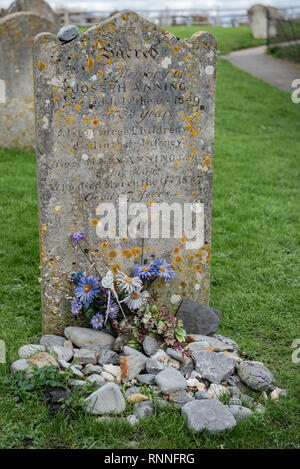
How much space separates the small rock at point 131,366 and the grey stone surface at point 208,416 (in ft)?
1.73

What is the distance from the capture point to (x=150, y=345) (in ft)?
14.5

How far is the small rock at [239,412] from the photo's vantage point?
3.69m

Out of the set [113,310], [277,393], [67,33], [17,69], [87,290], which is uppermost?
[17,69]

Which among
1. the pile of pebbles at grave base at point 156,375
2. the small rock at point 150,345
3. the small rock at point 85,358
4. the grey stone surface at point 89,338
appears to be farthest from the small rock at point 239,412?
the grey stone surface at point 89,338

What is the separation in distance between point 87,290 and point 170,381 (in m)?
1.03

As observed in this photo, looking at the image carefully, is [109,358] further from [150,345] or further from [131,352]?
[150,345]

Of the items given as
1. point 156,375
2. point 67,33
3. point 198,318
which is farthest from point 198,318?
point 67,33

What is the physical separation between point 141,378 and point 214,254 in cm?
264

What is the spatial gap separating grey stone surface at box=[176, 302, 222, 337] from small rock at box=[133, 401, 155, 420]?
3.49 ft

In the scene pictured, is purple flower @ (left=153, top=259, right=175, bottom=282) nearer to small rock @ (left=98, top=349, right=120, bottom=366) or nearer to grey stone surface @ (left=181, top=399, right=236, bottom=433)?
small rock @ (left=98, top=349, right=120, bottom=366)
